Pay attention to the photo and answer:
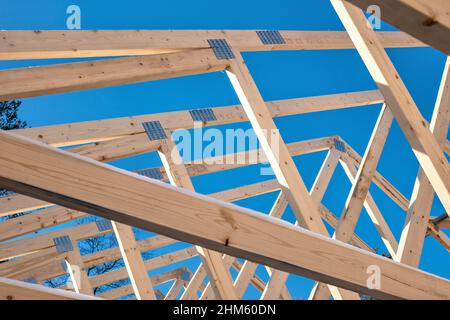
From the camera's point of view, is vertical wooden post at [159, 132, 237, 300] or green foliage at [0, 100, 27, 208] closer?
vertical wooden post at [159, 132, 237, 300]

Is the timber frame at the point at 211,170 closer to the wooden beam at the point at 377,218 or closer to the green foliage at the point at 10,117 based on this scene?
the wooden beam at the point at 377,218

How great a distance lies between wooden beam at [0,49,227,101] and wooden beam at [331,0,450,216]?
140 centimetres

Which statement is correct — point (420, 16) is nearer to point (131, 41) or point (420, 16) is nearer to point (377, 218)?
point (131, 41)

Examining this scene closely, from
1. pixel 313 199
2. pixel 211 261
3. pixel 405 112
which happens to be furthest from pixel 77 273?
pixel 405 112

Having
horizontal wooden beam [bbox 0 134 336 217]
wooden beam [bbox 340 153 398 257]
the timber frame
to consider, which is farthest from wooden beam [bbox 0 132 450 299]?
wooden beam [bbox 340 153 398 257]

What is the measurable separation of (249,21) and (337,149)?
28.1 meters

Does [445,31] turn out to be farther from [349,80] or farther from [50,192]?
[349,80]

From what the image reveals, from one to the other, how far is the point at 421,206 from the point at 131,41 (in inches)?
114

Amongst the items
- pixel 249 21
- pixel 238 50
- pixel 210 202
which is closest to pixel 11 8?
pixel 249 21

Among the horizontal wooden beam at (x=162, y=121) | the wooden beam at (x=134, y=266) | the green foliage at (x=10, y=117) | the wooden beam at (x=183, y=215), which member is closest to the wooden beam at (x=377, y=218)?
the horizontal wooden beam at (x=162, y=121)

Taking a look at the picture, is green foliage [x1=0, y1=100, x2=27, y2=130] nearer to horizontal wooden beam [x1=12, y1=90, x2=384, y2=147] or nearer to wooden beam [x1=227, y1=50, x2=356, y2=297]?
horizontal wooden beam [x1=12, y1=90, x2=384, y2=147]

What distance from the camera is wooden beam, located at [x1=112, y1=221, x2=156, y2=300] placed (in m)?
6.33

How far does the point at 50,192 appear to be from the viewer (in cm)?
202
